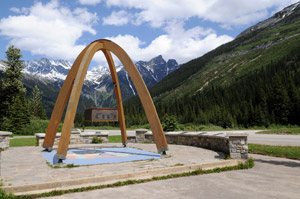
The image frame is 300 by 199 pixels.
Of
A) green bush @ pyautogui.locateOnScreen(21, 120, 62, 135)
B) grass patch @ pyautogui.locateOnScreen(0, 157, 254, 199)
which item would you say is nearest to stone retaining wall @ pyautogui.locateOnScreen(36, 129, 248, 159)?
grass patch @ pyautogui.locateOnScreen(0, 157, 254, 199)

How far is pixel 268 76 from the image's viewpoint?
7988 cm

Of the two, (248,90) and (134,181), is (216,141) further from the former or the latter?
(248,90)

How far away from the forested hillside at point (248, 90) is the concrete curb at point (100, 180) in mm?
29796

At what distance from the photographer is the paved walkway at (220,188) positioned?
4848mm

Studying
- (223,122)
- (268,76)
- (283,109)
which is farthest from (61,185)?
(268,76)

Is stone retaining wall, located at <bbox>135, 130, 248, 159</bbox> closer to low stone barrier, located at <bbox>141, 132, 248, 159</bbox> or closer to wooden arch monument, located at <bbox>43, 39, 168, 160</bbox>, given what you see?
low stone barrier, located at <bbox>141, 132, 248, 159</bbox>

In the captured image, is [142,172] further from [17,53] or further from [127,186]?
[17,53]

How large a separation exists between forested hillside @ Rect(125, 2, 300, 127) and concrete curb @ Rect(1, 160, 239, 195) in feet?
97.8

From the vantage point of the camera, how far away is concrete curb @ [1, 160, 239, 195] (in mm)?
5082

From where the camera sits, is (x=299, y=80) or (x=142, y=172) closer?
(x=142, y=172)

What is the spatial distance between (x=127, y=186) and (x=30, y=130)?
3099cm

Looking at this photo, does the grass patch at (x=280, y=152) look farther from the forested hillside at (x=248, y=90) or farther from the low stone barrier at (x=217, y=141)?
the forested hillside at (x=248, y=90)

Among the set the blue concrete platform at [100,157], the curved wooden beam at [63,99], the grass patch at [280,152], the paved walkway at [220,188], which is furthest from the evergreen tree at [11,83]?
the paved walkway at [220,188]

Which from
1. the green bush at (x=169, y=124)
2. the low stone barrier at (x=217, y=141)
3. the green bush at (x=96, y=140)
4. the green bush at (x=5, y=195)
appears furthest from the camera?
the green bush at (x=169, y=124)
